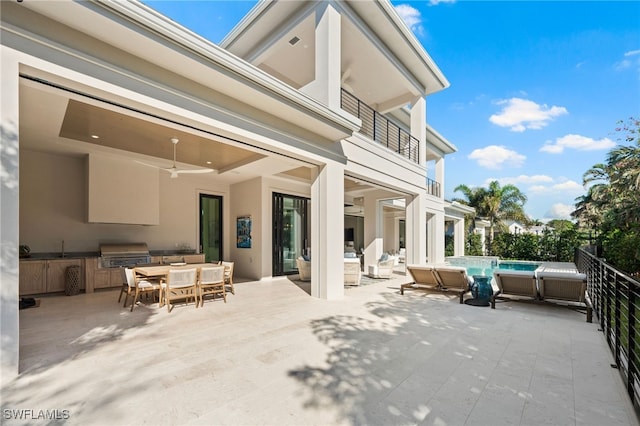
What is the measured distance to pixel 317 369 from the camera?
3.08m

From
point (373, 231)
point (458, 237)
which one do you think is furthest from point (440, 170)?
point (373, 231)

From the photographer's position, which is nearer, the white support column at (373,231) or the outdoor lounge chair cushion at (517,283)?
the outdoor lounge chair cushion at (517,283)

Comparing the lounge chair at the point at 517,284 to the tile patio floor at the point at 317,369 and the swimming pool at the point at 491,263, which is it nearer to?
the tile patio floor at the point at 317,369

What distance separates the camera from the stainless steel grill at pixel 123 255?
7652mm

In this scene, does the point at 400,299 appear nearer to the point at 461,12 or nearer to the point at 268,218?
the point at 268,218

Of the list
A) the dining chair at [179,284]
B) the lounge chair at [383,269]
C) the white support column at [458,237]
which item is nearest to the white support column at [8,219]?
the dining chair at [179,284]

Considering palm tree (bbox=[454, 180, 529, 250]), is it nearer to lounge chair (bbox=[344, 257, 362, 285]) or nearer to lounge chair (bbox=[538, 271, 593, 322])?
lounge chair (bbox=[344, 257, 362, 285])

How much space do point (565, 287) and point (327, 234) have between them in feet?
15.6

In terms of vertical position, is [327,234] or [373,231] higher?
[327,234]

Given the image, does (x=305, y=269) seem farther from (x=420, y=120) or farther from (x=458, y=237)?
(x=458, y=237)

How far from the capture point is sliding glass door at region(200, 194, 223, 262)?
10438mm

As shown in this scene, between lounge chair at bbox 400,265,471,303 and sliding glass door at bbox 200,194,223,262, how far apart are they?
6.91 metres

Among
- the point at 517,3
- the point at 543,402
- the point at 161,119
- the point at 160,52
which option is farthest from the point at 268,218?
the point at 517,3

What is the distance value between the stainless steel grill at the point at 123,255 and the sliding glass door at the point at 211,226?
2.13 meters
